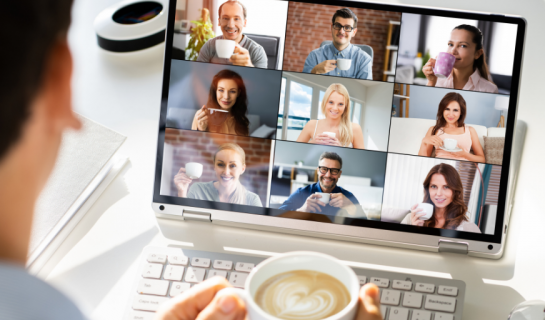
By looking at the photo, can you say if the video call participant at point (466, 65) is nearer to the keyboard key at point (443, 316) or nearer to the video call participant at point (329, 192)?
the video call participant at point (329, 192)

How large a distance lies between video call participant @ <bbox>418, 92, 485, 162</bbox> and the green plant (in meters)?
0.46

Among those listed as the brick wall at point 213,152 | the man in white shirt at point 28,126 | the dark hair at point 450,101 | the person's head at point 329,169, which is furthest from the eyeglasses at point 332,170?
the man in white shirt at point 28,126

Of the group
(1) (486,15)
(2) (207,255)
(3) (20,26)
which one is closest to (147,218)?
(2) (207,255)

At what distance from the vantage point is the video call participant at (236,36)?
0.78 metres

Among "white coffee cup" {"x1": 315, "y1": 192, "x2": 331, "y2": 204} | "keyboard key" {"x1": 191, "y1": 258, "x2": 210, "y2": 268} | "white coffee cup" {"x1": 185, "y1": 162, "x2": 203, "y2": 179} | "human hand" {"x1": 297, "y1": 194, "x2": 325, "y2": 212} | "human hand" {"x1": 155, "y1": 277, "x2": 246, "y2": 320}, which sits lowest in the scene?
"keyboard key" {"x1": 191, "y1": 258, "x2": 210, "y2": 268}

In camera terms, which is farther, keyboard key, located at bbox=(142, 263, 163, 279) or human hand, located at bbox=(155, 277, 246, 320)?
keyboard key, located at bbox=(142, 263, 163, 279)

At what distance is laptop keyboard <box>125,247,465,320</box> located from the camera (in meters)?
0.68

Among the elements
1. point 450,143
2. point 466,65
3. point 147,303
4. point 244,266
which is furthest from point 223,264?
point 466,65

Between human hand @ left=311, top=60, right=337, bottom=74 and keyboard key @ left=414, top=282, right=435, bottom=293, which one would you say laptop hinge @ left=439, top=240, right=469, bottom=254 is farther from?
human hand @ left=311, top=60, right=337, bottom=74

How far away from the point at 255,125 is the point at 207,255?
26 centimetres

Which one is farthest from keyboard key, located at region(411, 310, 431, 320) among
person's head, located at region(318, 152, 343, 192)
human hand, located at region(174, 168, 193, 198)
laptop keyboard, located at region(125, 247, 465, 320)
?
human hand, located at region(174, 168, 193, 198)

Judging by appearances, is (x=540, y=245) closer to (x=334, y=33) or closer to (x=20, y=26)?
(x=334, y=33)

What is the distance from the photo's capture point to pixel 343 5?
0.77m

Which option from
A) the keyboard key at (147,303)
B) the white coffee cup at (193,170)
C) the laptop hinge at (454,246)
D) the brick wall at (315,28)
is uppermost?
the brick wall at (315,28)
